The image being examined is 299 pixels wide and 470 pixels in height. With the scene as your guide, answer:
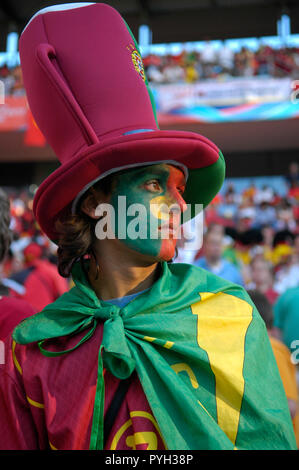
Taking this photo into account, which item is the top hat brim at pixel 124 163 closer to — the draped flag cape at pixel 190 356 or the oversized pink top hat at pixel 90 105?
the oversized pink top hat at pixel 90 105

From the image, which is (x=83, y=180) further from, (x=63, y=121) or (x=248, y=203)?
(x=248, y=203)

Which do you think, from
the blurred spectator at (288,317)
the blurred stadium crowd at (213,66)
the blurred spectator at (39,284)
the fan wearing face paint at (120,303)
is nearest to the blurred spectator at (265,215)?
the blurred stadium crowd at (213,66)

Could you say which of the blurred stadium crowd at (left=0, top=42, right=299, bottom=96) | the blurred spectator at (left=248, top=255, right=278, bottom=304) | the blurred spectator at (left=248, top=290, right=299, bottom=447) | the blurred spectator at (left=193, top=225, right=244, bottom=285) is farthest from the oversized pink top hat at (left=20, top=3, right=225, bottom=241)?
the blurred stadium crowd at (left=0, top=42, right=299, bottom=96)

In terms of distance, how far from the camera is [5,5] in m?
16.4

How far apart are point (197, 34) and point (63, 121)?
17921 millimetres

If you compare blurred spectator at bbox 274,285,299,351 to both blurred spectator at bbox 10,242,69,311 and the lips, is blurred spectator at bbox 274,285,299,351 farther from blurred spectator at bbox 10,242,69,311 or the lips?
the lips

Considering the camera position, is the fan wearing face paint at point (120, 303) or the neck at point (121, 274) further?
the neck at point (121, 274)

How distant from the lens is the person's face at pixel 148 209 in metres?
1.53

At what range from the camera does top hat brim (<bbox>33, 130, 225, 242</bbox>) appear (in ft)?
4.79

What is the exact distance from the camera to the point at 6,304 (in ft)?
6.26

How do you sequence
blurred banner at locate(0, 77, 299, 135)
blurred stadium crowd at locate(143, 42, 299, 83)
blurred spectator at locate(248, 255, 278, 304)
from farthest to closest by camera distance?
1. blurred stadium crowd at locate(143, 42, 299, 83)
2. blurred banner at locate(0, 77, 299, 135)
3. blurred spectator at locate(248, 255, 278, 304)

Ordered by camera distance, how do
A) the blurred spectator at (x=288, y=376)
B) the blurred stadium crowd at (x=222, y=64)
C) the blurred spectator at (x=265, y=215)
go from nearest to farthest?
the blurred spectator at (x=288, y=376) < the blurred spectator at (x=265, y=215) < the blurred stadium crowd at (x=222, y=64)

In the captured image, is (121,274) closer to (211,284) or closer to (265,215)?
(211,284)
